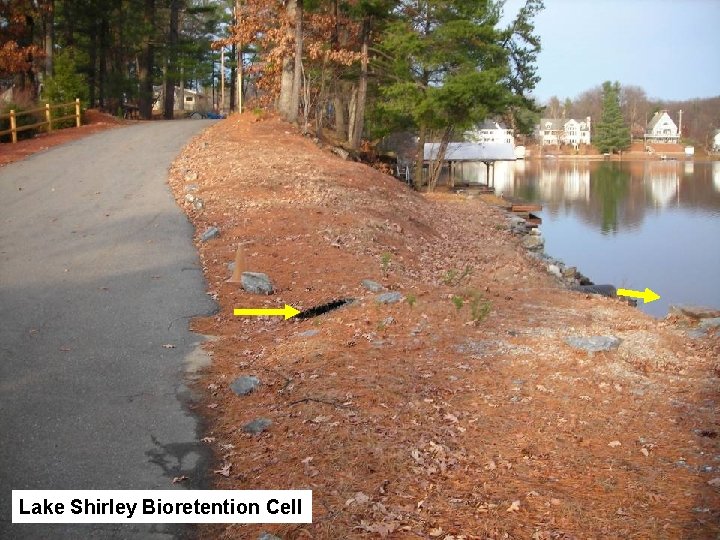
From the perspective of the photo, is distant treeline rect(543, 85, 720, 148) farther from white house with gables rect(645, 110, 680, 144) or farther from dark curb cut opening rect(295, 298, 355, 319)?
dark curb cut opening rect(295, 298, 355, 319)

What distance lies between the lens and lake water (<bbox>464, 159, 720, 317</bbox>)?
2112cm

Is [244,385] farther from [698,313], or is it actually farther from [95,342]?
[698,313]

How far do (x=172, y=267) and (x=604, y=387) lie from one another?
6863 millimetres

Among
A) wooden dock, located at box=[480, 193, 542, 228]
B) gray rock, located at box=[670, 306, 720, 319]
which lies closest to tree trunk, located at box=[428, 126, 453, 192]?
wooden dock, located at box=[480, 193, 542, 228]

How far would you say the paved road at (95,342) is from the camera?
500cm

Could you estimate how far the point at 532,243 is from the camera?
22906 mm

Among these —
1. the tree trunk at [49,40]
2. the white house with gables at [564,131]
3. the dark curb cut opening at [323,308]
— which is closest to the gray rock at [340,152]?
the tree trunk at [49,40]

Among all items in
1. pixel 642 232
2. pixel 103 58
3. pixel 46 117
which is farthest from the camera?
pixel 103 58

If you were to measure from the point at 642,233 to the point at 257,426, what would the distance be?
2791 cm

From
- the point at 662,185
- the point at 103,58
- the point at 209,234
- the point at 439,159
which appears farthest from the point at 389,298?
the point at 662,185

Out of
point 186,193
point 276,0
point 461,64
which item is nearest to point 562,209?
point 461,64

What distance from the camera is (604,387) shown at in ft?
21.7

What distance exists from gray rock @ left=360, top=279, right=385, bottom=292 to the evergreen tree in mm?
93709

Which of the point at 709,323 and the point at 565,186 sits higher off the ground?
the point at 565,186
